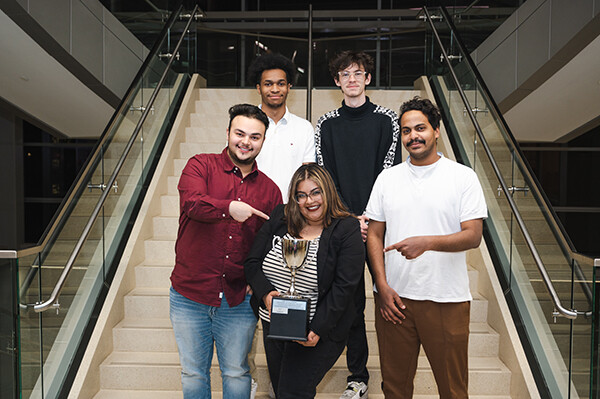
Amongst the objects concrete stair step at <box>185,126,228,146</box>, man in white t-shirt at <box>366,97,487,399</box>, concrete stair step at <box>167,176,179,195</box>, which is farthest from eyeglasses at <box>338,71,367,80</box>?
concrete stair step at <box>185,126,228,146</box>

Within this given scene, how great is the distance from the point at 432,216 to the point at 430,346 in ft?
1.91

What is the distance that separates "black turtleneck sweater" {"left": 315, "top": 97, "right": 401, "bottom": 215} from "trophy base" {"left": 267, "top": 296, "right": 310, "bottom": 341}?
0.95 m

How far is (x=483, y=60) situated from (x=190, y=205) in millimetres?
5857

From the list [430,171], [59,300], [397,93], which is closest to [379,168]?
[430,171]

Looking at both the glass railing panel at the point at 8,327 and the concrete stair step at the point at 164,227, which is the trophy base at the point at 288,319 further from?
the concrete stair step at the point at 164,227

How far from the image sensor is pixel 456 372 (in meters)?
2.65

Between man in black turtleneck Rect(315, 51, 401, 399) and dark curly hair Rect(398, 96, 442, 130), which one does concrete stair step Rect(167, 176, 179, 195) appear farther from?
dark curly hair Rect(398, 96, 442, 130)

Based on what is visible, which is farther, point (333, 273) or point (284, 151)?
point (284, 151)

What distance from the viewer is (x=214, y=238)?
269 centimetres

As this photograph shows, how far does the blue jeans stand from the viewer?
106 inches

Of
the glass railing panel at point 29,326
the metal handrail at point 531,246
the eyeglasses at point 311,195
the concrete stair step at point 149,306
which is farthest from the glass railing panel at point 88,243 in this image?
the metal handrail at point 531,246

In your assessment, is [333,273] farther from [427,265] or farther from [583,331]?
[583,331]

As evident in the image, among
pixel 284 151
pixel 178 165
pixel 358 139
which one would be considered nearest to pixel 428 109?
pixel 358 139

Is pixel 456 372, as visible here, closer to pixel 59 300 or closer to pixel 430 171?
pixel 430 171
